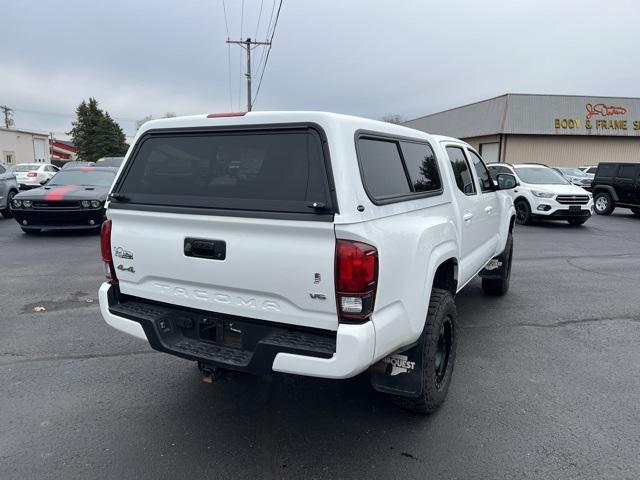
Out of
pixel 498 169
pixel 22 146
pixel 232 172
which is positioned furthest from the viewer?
pixel 22 146

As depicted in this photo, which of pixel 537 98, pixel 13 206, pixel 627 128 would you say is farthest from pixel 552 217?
pixel 627 128

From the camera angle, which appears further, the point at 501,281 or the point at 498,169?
the point at 498,169

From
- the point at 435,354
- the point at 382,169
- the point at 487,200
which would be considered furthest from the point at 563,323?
the point at 382,169

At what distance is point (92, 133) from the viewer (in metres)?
60.8

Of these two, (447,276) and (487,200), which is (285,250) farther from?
(487,200)

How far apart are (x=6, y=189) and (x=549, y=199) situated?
50.5 ft

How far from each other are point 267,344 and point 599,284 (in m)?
6.29

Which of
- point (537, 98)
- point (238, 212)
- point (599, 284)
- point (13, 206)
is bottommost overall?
point (599, 284)

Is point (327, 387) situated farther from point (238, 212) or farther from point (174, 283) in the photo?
point (238, 212)

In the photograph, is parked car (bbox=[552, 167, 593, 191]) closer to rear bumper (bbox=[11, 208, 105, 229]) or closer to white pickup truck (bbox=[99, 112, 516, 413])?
rear bumper (bbox=[11, 208, 105, 229])

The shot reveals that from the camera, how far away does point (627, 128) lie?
A: 33.2 meters

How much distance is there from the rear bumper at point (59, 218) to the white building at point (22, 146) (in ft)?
132

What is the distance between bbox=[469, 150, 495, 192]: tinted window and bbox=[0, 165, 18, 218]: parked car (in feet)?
43.5

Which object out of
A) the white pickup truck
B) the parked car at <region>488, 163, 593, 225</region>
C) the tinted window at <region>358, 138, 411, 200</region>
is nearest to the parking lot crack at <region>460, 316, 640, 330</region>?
the white pickup truck
